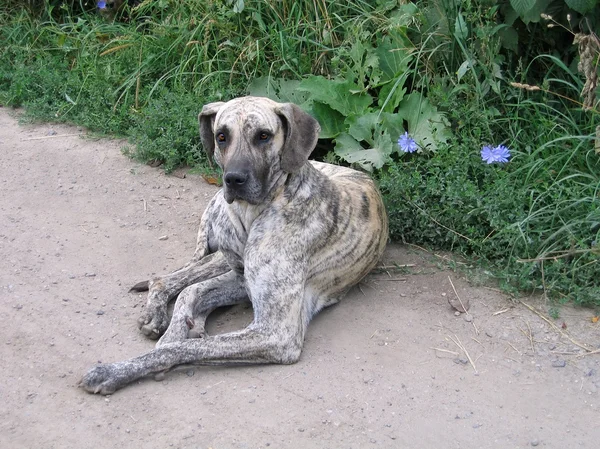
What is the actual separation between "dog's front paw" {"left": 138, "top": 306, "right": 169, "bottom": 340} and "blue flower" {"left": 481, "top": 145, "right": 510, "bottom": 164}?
2.18 metres

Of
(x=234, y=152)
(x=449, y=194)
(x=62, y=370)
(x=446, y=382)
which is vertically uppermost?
(x=234, y=152)

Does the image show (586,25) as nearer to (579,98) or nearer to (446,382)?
(579,98)

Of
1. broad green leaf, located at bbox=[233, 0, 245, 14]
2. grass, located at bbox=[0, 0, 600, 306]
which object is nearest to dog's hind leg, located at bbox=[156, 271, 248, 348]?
grass, located at bbox=[0, 0, 600, 306]

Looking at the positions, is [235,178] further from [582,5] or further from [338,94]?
[582,5]

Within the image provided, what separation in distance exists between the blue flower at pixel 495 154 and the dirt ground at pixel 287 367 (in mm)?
722

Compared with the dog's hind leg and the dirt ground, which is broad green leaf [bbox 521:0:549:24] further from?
the dog's hind leg

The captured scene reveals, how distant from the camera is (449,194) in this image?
213 inches

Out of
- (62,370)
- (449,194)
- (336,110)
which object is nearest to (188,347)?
(62,370)

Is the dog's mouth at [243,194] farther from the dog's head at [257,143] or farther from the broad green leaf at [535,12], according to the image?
the broad green leaf at [535,12]

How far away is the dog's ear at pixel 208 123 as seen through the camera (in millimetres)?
4730

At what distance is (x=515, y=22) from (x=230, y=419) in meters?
3.40

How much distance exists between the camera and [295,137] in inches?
181

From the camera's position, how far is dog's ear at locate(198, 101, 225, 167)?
473 centimetres

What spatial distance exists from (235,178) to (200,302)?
2.86 feet
